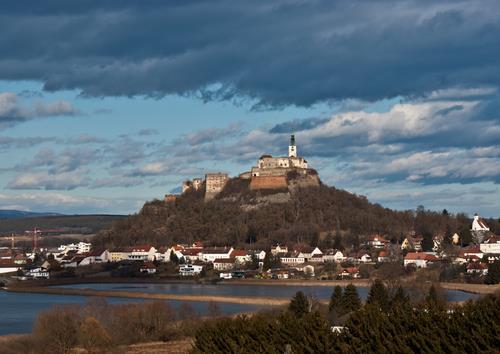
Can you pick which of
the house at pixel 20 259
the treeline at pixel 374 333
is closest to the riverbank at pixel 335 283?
the house at pixel 20 259

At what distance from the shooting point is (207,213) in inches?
3091

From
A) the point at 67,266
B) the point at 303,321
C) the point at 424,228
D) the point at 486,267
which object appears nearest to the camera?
the point at 303,321

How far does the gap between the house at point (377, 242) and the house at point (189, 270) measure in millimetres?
13490

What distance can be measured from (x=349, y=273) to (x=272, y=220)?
17646 millimetres

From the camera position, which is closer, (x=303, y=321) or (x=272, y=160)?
(x=303, y=321)

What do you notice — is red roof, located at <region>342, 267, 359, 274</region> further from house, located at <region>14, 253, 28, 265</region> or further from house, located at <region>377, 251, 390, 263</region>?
house, located at <region>14, 253, 28, 265</region>

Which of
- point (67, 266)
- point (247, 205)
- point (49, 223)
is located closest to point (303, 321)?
point (67, 266)

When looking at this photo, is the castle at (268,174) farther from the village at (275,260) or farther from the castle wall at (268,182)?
the village at (275,260)

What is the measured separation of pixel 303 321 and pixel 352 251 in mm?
50872

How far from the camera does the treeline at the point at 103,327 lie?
2422 centimetres

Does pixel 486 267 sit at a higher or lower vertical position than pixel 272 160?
lower

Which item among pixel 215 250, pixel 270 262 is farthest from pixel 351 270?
pixel 215 250

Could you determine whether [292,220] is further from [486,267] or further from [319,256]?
Answer: [486,267]

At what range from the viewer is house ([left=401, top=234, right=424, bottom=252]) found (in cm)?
6802
